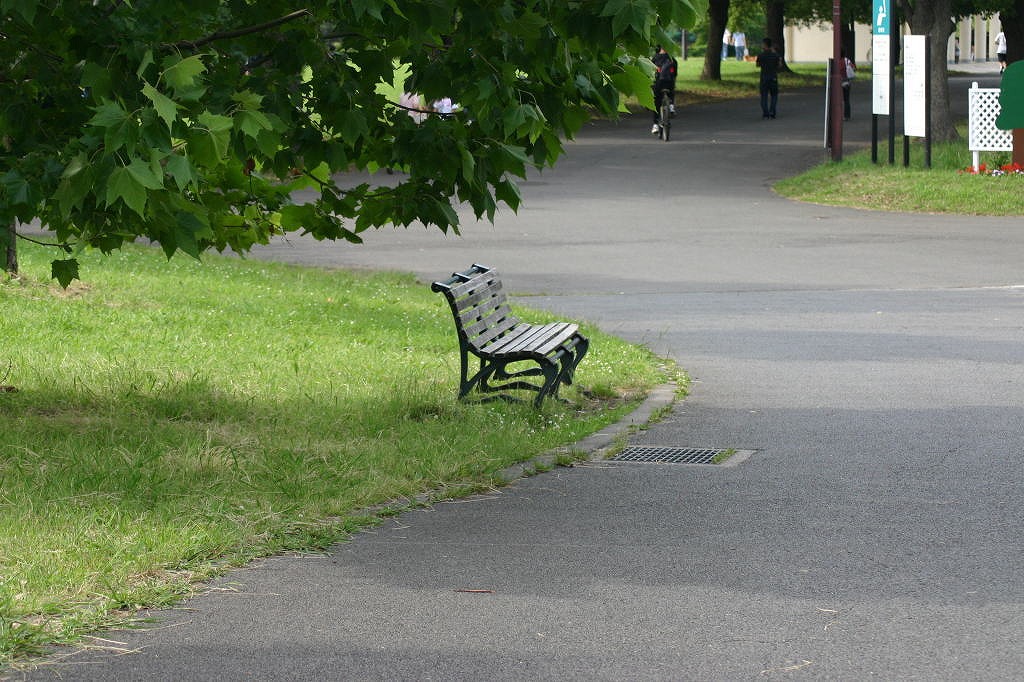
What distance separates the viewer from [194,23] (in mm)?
7430

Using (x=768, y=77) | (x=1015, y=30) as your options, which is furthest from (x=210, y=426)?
(x=1015, y=30)

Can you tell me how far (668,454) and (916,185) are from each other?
57.5 ft

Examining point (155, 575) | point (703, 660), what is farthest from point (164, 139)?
point (703, 660)

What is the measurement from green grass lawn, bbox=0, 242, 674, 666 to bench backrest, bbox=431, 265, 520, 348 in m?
0.47

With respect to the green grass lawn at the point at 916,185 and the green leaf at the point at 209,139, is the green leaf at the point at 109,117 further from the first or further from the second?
the green grass lawn at the point at 916,185

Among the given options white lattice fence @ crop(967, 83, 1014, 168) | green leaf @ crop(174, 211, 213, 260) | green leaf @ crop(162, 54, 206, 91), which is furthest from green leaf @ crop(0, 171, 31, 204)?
white lattice fence @ crop(967, 83, 1014, 168)

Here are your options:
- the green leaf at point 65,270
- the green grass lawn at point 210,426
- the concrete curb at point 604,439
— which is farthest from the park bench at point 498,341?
the green leaf at point 65,270

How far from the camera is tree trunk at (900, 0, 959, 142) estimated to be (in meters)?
29.2

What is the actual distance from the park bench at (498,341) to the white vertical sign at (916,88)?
57.7ft

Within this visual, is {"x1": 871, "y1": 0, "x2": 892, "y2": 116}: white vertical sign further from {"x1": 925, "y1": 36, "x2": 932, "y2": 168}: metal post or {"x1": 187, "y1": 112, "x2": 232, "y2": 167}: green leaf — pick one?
{"x1": 187, "y1": 112, "x2": 232, "y2": 167}: green leaf

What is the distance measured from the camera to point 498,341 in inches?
394

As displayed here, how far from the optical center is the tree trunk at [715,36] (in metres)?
53.4

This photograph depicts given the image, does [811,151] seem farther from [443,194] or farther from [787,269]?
[443,194]

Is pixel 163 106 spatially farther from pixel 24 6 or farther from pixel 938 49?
pixel 938 49
